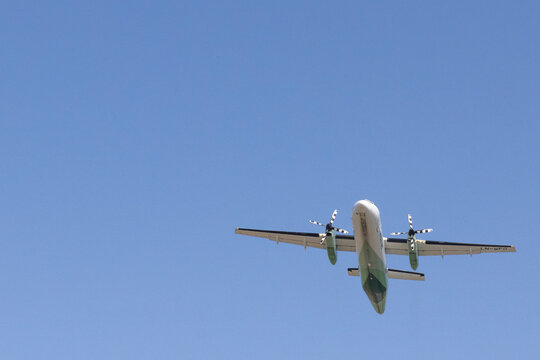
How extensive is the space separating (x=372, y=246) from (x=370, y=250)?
1.24 feet

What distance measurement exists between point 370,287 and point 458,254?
33.4ft

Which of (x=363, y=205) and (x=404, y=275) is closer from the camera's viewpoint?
(x=363, y=205)

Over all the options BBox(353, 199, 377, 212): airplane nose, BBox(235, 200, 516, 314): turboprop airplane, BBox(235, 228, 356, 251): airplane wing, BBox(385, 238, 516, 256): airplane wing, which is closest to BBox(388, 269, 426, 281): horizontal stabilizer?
BBox(235, 200, 516, 314): turboprop airplane

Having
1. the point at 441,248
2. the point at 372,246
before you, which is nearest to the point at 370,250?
the point at 372,246

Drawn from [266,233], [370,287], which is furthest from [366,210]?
[266,233]

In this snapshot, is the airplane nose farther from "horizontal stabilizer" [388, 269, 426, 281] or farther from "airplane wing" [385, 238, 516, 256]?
"horizontal stabilizer" [388, 269, 426, 281]

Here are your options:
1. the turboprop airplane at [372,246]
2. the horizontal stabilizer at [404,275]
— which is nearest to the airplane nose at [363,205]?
the turboprop airplane at [372,246]

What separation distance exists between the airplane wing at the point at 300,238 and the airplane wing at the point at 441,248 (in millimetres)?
3341

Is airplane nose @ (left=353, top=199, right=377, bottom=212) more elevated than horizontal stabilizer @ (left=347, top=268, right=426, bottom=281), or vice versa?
airplane nose @ (left=353, top=199, right=377, bottom=212)

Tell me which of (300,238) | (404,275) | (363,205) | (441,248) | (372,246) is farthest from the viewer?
(300,238)

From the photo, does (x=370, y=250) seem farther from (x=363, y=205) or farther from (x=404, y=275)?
(x=404, y=275)

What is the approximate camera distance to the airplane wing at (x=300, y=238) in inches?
2517

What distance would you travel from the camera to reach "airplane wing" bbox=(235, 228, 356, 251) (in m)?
63.9

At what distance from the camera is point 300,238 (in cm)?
6481
